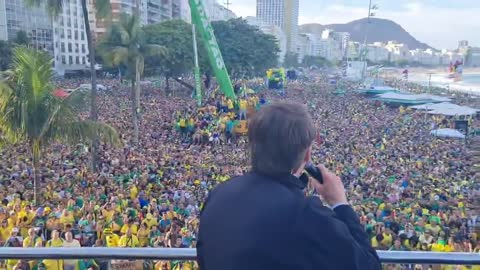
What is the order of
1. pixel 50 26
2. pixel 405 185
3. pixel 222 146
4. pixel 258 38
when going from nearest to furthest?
pixel 405 185, pixel 222 146, pixel 258 38, pixel 50 26

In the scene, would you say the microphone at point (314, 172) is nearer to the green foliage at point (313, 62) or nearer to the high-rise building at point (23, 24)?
the high-rise building at point (23, 24)

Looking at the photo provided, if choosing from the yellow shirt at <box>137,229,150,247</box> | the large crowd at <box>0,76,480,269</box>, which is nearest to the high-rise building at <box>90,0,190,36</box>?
the large crowd at <box>0,76,480,269</box>

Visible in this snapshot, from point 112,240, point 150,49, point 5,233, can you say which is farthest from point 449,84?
point 5,233

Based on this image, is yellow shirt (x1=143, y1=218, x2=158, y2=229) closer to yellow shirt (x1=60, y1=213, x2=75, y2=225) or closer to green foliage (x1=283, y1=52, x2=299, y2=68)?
yellow shirt (x1=60, y1=213, x2=75, y2=225)

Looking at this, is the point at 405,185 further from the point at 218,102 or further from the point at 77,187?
the point at 218,102

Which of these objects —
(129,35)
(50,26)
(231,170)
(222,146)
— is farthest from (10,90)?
(50,26)

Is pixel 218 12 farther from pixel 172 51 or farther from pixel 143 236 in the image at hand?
pixel 143 236

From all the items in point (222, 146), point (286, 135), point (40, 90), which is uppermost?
point (286, 135)
